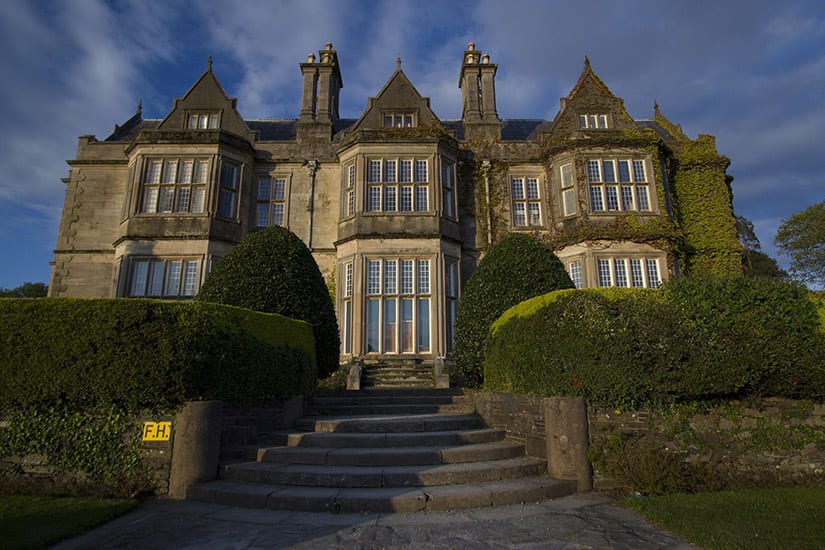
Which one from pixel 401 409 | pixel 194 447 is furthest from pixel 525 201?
pixel 194 447

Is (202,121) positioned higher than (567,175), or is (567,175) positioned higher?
(202,121)

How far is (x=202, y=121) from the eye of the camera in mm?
18859

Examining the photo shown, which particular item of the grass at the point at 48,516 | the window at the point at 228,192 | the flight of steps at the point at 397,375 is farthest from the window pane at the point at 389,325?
the grass at the point at 48,516

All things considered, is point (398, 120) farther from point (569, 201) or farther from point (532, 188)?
point (569, 201)

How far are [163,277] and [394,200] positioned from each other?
348 inches

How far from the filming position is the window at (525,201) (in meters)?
18.5

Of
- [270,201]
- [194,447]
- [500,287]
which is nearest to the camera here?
[194,447]

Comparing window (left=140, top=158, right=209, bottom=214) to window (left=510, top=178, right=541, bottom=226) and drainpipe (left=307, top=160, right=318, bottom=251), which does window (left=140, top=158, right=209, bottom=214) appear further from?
window (left=510, top=178, right=541, bottom=226)

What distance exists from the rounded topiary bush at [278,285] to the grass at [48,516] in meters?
4.55

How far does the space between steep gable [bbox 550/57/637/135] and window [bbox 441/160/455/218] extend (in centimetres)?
476

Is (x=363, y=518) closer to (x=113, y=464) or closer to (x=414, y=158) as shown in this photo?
(x=113, y=464)

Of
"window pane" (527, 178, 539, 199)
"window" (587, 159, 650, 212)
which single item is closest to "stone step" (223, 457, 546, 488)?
"window" (587, 159, 650, 212)

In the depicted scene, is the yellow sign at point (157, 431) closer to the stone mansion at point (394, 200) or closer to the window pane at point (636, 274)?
the stone mansion at point (394, 200)

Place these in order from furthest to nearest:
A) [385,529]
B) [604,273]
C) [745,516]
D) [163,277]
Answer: [604,273], [163,277], [745,516], [385,529]
